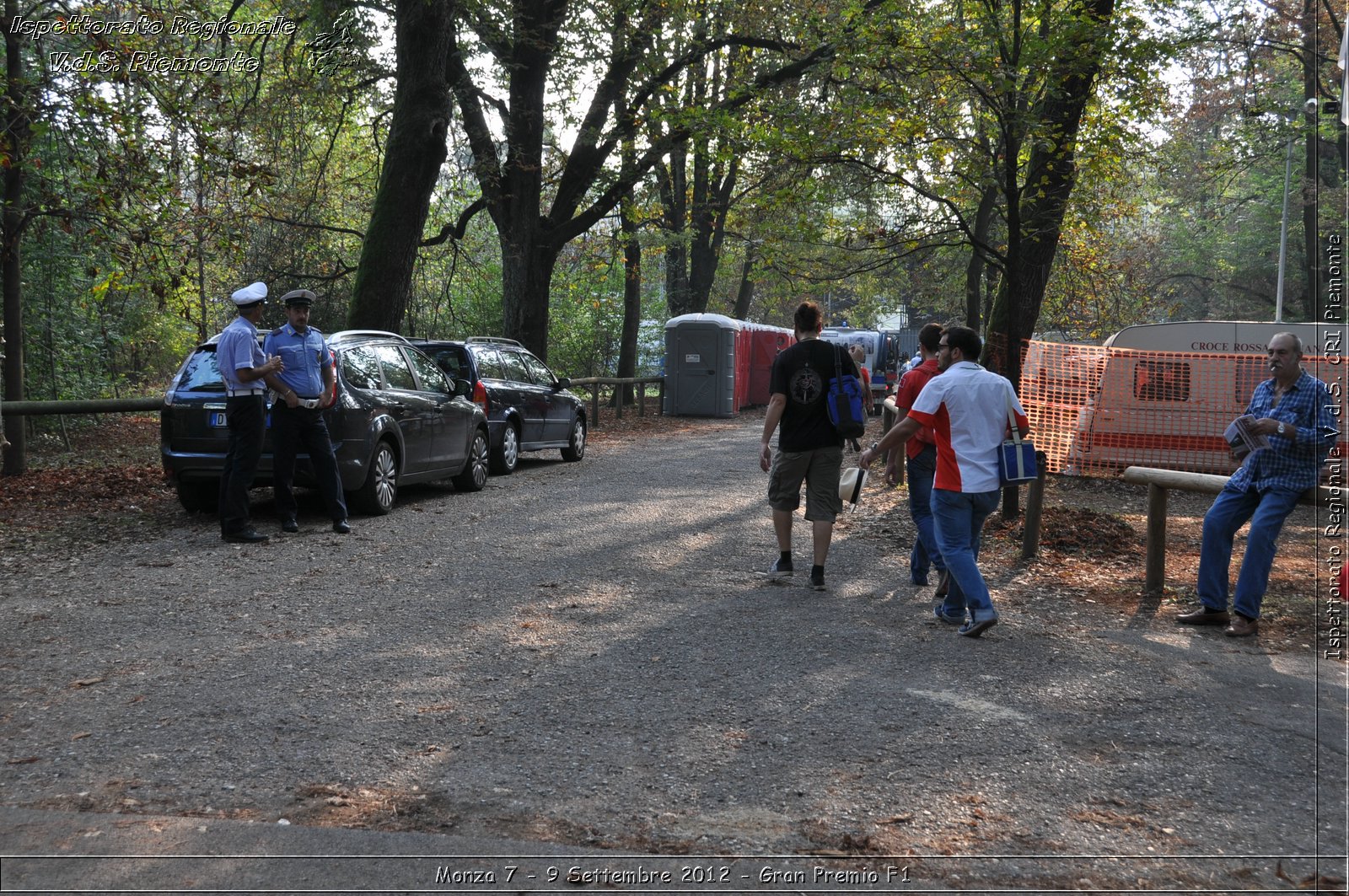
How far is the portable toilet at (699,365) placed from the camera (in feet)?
105

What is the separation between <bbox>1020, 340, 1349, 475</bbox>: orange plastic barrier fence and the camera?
15547 millimetres

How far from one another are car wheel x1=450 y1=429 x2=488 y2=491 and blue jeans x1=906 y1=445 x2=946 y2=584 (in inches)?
256

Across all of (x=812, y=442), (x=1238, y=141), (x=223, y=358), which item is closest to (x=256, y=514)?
(x=223, y=358)

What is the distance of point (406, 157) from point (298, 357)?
610 cm

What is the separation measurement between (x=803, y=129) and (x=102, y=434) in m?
14.3

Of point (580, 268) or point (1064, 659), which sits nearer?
point (1064, 659)

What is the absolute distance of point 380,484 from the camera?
39.2 ft

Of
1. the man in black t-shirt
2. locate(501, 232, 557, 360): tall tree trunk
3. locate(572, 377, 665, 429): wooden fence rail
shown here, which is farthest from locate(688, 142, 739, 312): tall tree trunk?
the man in black t-shirt

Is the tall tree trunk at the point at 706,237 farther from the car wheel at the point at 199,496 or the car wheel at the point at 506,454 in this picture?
the car wheel at the point at 199,496

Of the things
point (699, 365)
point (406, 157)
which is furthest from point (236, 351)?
point (699, 365)

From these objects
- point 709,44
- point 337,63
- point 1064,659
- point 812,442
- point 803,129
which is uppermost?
point 709,44

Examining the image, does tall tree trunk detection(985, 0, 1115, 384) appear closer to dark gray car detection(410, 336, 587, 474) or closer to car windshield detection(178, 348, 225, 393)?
dark gray car detection(410, 336, 587, 474)

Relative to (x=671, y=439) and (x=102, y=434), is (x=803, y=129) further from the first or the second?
(x=102, y=434)

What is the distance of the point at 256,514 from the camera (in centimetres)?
1175
